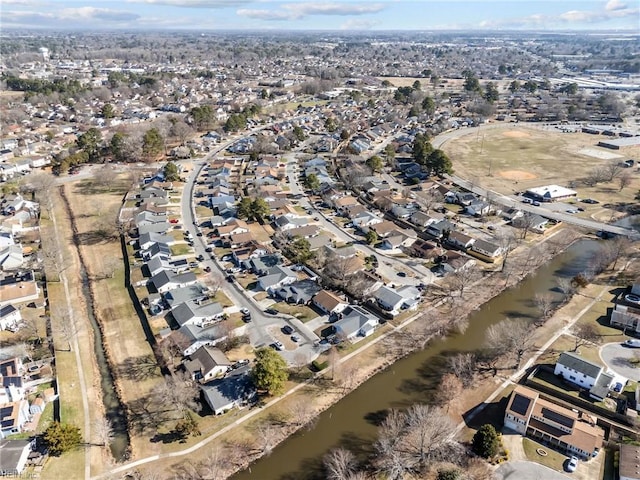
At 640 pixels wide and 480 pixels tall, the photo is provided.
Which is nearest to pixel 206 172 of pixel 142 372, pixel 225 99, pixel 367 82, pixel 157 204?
pixel 157 204

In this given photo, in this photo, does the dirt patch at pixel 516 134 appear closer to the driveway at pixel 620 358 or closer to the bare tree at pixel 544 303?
the bare tree at pixel 544 303

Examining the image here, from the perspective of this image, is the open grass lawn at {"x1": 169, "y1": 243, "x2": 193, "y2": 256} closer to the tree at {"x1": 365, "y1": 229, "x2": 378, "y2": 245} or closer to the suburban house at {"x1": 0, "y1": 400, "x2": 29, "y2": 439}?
the tree at {"x1": 365, "y1": 229, "x2": 378, "y2": 245}

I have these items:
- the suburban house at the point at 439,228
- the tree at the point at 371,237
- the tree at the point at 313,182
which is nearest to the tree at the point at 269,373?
the tree at the point at 371,237

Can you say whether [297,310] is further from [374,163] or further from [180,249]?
[374,163]

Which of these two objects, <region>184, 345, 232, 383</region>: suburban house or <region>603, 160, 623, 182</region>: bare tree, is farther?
<region>603, 160, 623, 182</region>: bare tree

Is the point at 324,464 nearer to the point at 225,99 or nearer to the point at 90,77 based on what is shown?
the point at 225,99

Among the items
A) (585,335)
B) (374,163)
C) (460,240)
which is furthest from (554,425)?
(374,163)

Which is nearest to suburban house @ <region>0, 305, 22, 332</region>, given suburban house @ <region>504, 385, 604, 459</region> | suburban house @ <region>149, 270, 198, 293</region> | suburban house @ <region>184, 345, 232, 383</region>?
suburban house @ <region>149, 270, 198, 293</region>
